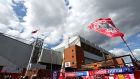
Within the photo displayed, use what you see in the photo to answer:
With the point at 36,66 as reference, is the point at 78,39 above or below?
above

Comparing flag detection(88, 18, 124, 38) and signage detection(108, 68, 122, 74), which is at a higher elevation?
flag detection(88, 18, 124, 38)

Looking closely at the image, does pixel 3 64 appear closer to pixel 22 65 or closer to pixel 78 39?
pixel 22 65

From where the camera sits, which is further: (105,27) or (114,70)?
(105,27)

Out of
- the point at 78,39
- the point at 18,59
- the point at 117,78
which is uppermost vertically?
the point at 78,39

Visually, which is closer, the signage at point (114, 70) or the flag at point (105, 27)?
the signage at point (114, 70)

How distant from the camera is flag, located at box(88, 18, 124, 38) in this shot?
12.5m

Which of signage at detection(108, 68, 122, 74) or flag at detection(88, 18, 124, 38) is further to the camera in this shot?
flag at detection(88, 18, 124, 38)

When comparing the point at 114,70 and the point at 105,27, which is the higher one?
the point at 105,27

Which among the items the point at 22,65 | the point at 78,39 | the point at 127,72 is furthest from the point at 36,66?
the point at 127,72

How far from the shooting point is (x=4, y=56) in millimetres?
52812

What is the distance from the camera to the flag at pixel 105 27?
12.5 meters

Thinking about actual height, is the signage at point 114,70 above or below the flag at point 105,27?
below

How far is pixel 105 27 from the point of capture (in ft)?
42.8

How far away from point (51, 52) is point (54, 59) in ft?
11.8
